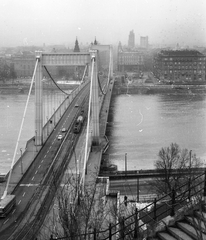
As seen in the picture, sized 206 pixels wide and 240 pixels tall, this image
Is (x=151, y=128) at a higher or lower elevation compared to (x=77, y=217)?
lower

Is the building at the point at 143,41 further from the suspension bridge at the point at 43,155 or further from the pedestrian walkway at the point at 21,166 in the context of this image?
the pedestrian walkway at the point at 21,166

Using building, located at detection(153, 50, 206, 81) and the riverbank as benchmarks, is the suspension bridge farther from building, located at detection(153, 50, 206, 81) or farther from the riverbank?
building, located at detection(153, 50, 206, 81)

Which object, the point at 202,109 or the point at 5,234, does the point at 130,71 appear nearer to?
the point at 202,109

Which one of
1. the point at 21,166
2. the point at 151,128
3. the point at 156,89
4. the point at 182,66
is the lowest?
the point at 156,89

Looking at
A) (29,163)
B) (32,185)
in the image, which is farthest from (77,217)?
(29,163)

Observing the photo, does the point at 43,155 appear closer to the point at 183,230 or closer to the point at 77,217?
the point at 77,217

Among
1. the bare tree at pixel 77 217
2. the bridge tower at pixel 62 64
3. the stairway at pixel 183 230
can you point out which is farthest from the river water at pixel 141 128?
the stairway at pixel 183 230
